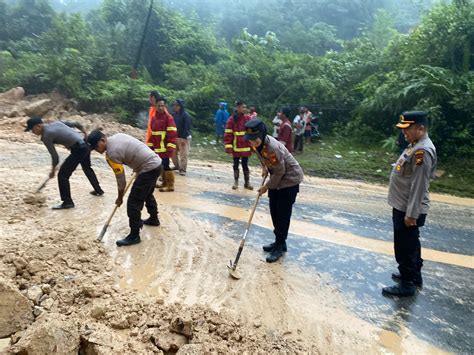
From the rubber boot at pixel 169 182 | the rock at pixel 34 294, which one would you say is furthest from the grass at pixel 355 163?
the rock at pixel 34 294

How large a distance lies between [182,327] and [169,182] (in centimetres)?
440

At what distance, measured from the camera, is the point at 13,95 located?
1400cm

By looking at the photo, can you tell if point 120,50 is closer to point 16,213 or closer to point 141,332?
point 16,213

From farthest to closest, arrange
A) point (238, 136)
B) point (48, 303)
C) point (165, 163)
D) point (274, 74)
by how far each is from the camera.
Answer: point (274, 74) < point (238, 136) < point (165, 163) < point (48, 303)

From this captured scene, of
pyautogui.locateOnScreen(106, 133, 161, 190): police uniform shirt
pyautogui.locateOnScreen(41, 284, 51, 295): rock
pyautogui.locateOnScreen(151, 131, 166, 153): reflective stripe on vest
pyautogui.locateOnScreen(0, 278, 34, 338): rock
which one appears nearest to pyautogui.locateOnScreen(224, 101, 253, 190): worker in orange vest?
pyautogui.locateOnScreen(151, 131, 166, 153): reflective stripe on vest

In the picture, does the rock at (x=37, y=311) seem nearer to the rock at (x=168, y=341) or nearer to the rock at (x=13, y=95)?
the rock at (x=168, y=341)

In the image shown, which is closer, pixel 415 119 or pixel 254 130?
pixel 415 119

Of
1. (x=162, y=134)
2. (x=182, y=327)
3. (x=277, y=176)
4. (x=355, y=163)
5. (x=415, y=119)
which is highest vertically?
(x=415, y=119)

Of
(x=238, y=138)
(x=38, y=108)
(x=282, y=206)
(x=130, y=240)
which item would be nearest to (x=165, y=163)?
(x=238, y=138)

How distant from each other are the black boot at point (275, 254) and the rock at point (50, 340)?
228 cm

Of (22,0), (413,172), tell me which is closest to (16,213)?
(413,172)

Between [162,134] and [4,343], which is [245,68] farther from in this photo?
[4,343]

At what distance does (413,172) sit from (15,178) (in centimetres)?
653

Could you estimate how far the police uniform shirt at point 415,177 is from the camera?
12.4 ft
